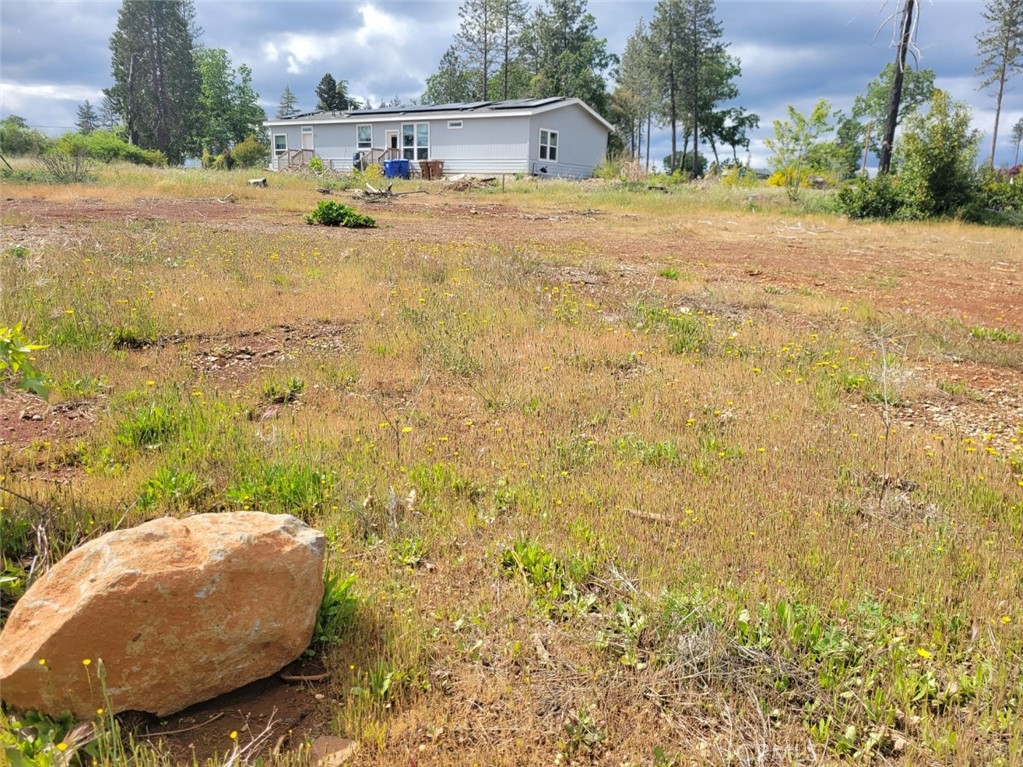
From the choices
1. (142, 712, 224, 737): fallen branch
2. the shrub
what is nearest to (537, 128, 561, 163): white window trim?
the shrub

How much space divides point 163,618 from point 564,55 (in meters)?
58.9

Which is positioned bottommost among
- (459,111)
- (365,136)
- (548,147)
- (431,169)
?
(431,169)

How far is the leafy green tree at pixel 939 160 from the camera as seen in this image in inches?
845

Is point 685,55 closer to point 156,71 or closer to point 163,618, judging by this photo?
point 156,71

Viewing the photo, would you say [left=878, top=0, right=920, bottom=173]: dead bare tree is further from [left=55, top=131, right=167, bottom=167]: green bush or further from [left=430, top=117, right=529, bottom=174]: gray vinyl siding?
[left=55, top=131, right=167, bottom=167]: green bush

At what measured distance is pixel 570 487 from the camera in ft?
12.7

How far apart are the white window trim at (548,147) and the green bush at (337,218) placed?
22.1m

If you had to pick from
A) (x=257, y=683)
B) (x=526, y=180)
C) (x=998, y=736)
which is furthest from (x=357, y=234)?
(x=526, y=180)

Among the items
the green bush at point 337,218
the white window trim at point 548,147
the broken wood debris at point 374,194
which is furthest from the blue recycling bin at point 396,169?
the green bush at point 337,218

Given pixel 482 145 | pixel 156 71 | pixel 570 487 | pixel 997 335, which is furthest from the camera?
pixel 156 71

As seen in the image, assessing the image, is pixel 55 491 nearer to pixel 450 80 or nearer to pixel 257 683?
pixel 257 683

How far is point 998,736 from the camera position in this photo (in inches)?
90.2

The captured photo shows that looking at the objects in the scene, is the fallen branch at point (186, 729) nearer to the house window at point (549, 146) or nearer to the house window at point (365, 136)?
the house window at point (549, 146)

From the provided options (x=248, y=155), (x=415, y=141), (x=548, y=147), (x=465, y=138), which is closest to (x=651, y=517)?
(x=548, y=147)
